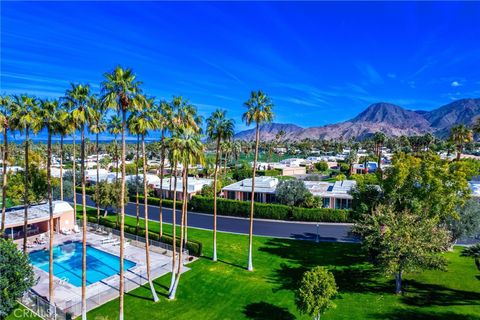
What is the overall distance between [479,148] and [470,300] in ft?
692

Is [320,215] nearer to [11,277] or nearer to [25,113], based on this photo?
[11,277]

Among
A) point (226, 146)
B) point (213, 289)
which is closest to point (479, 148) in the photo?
point (226, 146)

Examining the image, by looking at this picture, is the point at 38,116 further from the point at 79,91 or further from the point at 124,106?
the point at 124,106

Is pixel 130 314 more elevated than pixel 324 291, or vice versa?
pixel 324 291

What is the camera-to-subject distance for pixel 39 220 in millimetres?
35781

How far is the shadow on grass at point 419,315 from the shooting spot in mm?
19891

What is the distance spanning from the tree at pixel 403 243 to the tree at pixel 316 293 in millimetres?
5779

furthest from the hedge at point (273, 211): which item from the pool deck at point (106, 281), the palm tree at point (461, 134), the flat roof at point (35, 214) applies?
the palm tree at point (461, 134)

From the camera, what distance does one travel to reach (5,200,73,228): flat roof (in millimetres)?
33969

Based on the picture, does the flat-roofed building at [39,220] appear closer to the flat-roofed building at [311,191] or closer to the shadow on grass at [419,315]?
the flat-roofed building at [311,191]

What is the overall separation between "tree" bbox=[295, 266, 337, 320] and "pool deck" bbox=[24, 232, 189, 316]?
43.5 ft

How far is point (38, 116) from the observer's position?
20688mm

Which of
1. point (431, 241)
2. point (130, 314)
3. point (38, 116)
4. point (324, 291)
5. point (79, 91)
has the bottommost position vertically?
point (130, 314)

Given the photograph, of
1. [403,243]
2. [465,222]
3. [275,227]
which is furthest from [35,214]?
[465,222]
